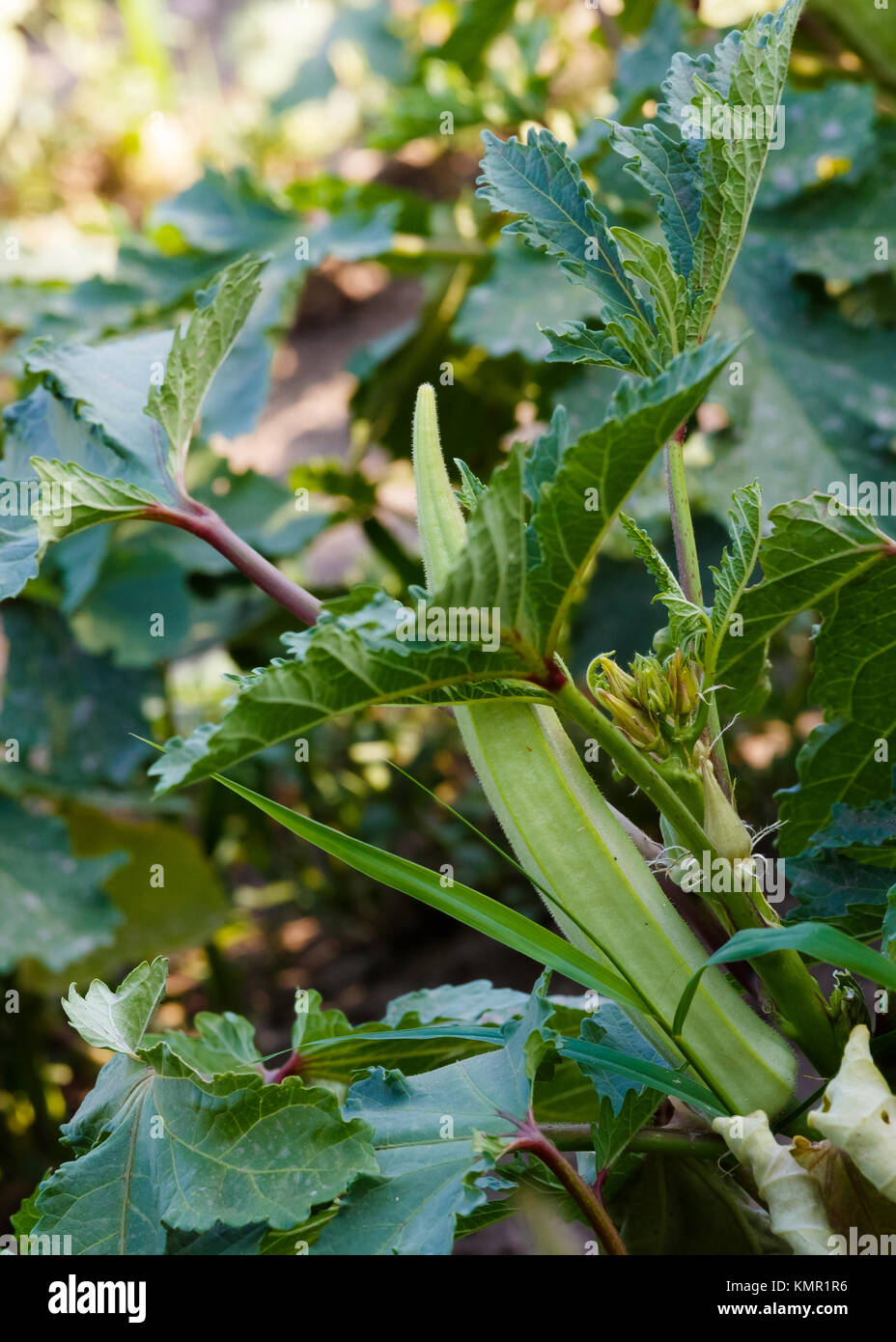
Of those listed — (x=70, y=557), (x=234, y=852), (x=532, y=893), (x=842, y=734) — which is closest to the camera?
(x=842, y=734)

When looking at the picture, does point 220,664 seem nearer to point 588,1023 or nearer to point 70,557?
point 70,557

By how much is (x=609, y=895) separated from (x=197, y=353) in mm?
317

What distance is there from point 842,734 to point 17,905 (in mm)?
1003

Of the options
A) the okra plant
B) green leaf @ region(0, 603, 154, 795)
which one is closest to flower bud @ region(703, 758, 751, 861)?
the okra plant

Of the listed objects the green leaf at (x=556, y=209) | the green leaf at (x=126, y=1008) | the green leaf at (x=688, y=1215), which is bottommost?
the green leaf at (x=688, y=1215)

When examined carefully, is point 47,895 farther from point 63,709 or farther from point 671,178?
point 671,178

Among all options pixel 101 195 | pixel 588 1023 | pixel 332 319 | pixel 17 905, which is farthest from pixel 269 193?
pixel 101 195

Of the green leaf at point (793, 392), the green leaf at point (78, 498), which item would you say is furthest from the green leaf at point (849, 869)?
the green leaf at point (793, 392)

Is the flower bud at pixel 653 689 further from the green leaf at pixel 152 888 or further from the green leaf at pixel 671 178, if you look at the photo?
the green leaf at pixel 152 888

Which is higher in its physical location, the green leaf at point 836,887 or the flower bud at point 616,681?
the flower bud at point 616,681

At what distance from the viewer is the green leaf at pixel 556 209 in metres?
0.55

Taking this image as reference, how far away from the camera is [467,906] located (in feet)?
1.61

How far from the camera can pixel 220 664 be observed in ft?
8.79

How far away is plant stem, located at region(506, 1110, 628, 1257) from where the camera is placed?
0.47 metres
